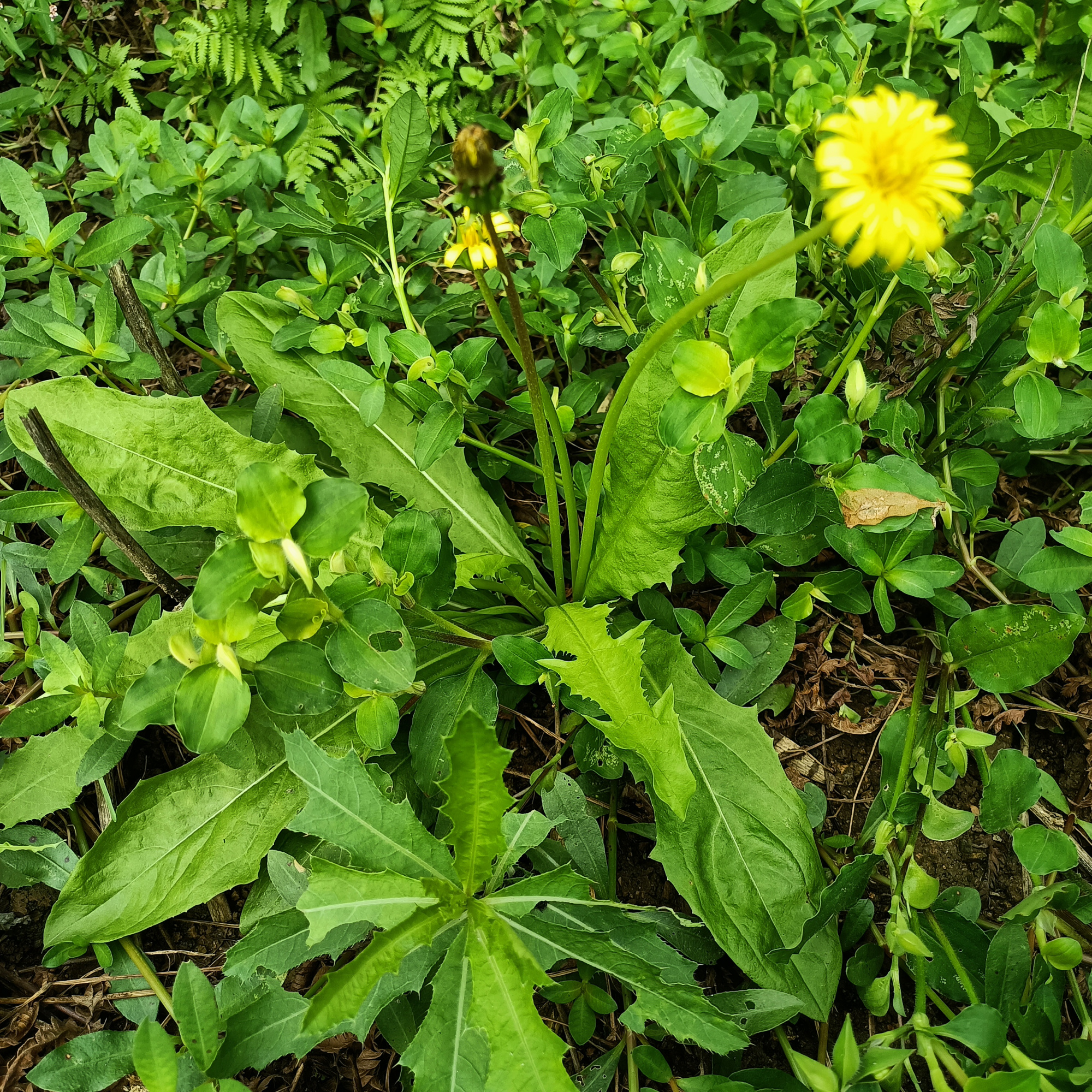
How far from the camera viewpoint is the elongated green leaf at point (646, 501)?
6.23 feet

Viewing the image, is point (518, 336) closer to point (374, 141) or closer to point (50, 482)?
point (50, 482)

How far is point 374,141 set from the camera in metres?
2.91

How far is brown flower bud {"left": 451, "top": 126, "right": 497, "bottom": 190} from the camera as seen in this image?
111 cm

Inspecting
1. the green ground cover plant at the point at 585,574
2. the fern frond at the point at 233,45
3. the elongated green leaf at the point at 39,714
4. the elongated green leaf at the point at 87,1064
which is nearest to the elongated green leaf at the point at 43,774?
the green ground cover plant at the point at 585,574

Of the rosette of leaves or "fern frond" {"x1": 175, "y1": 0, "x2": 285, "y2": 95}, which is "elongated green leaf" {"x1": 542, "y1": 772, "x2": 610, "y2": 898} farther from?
"fern frond" {"x1": 175, "y1": 0, "x2": 285, "y2": 95}

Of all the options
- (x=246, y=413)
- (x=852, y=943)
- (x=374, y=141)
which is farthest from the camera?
(x=374, y=141)

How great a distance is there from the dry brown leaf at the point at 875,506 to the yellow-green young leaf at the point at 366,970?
1.16 metres

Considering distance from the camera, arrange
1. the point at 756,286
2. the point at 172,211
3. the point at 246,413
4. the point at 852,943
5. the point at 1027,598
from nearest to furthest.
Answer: the point at 852,943
the point at 756,286
the point at 1027,598
the point at 246,413
the point at 172,211

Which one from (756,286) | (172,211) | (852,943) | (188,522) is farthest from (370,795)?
(172,211)

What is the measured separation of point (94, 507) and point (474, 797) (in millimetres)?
1162

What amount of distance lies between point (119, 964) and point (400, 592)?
1.23 metres

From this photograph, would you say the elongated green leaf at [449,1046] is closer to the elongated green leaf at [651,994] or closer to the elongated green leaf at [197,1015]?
the elongated green leaf at [651,994]

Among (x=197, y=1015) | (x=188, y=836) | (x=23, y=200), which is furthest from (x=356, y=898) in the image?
(x=23, y=200)

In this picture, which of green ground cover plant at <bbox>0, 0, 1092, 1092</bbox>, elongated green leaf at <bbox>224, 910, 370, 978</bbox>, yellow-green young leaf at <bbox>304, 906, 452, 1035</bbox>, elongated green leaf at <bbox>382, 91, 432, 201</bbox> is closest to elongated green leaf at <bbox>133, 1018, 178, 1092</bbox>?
green ground cover plant at <bbox>0, 0, 1092, 1092</bbox>
